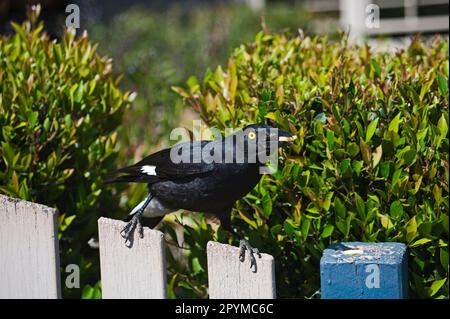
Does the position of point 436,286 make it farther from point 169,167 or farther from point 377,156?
point 169,167

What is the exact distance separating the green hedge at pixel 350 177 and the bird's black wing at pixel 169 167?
0.29 metres

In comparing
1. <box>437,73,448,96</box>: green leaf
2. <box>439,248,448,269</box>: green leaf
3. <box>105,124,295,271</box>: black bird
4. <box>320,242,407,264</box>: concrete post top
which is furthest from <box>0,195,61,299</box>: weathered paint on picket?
<box>437,73,448,96</box>: green leaf

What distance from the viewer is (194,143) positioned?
324 centimetres

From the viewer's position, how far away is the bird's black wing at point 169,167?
313cm

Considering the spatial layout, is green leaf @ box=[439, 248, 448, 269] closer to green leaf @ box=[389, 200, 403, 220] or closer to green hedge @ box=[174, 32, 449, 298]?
green hedge @ box=[174, 32, 449, 298]

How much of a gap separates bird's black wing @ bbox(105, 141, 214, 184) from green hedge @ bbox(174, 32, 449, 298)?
29cm

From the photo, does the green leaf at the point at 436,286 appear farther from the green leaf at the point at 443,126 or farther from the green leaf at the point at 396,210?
the green leaf at the point at 443,126

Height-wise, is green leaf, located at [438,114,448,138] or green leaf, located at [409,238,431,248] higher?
green leaf, located at [438,114,448,138]

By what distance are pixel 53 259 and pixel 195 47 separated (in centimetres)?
651

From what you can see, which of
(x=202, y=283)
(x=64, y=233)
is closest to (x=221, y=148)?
(x=202, y=283)

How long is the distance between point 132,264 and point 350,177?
101 cm

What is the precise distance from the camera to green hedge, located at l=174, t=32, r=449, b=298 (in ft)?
9.98

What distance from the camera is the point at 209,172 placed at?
3.10 metres

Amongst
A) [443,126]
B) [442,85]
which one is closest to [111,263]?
[443,126]
